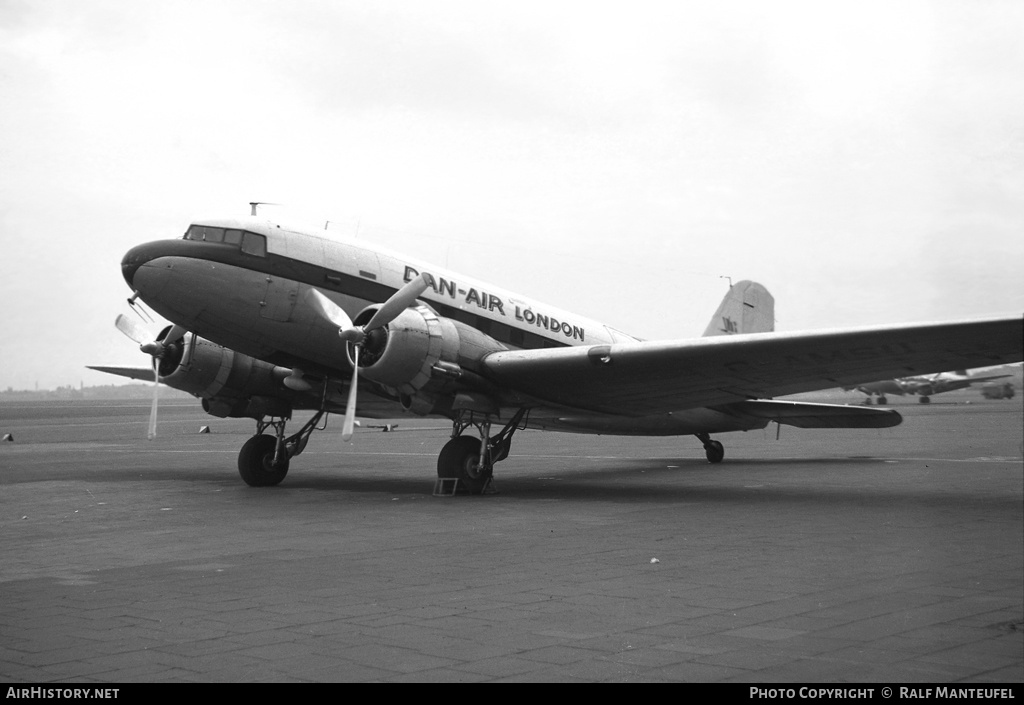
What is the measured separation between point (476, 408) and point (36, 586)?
309 inches

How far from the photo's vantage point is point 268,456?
16.5 m

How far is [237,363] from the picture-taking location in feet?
55.6

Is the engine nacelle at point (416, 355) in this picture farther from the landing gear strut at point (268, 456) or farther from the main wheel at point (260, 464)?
the main wheel at point (260, 464)

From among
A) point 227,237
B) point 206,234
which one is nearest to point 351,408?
point 227,237

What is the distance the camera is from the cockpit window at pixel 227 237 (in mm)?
14000

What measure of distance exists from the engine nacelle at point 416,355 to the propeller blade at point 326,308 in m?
0.24

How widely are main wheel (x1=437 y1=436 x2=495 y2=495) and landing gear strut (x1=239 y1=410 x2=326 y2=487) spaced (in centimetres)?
311

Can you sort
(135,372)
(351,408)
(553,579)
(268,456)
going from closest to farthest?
(553,579) → (351,408) → (268,456) → (135,372)

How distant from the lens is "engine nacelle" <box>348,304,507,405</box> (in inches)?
529

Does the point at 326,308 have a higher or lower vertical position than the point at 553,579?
higher

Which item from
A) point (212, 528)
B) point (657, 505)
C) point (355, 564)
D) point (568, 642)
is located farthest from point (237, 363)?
point (568, 642)

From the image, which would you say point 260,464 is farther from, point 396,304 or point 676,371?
point 676,371

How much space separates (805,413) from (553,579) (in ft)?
30.4

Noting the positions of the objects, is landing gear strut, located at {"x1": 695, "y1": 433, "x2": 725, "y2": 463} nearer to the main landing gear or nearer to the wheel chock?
the main landing gear
